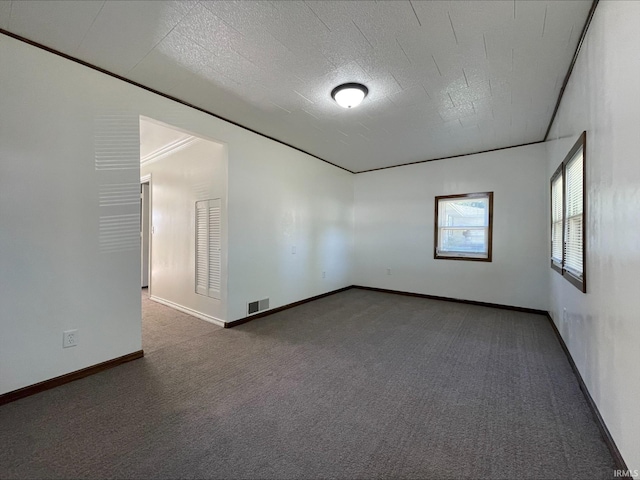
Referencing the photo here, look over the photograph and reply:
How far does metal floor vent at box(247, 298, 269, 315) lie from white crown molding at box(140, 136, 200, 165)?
247 centimetres

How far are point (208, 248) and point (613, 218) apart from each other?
397 cm

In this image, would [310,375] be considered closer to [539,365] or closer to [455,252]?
[539,365]

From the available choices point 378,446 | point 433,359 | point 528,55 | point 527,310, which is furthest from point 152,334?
point 527,310

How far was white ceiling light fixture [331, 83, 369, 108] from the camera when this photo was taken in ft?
8.59

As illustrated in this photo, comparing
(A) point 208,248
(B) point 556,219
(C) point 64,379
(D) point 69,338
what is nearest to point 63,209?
(D) point 69,338

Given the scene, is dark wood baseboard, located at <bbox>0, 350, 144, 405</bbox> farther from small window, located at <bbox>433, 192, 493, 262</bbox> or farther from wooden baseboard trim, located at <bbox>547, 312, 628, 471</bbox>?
small window, located at <bbox>433, 192, 493, 262</bbox>

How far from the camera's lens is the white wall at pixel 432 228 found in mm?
4281

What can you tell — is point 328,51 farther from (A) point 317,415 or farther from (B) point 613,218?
(A) point 317,415

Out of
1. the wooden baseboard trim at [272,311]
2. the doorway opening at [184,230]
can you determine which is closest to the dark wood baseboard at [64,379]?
the doorway opening at [184,230]

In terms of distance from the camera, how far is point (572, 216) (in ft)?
8.51

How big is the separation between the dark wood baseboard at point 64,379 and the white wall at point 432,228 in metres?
4.52

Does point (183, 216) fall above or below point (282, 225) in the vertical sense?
above

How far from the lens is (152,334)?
10.9 feet

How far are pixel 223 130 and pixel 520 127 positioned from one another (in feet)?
12.9
